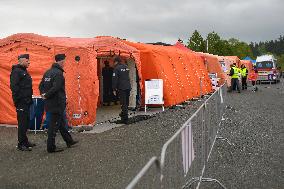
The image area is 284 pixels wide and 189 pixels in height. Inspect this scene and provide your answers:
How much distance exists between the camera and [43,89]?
8727mm

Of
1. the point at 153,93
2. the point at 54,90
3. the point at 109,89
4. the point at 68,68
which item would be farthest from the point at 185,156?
the point at 109,89

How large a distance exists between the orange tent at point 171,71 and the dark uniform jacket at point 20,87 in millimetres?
8956

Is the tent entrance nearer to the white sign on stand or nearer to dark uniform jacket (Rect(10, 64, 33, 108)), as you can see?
the white sign on stand

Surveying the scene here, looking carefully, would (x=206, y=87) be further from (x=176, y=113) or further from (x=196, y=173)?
(x=196, y=173)

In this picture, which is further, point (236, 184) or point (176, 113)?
point (176, 113)

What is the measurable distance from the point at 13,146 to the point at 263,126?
23.4 ft

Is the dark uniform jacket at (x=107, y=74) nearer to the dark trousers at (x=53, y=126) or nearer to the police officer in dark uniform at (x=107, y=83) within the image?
the police officer in dark uniform at (x=107, y=83)

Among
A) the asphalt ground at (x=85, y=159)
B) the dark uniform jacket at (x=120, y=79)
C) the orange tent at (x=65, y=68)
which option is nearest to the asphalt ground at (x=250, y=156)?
the asphalt ground at (x=85, y=159)

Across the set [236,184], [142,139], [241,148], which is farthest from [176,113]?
[236,184]

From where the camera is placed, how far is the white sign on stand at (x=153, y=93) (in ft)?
55.0

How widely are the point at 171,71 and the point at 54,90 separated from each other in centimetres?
1105

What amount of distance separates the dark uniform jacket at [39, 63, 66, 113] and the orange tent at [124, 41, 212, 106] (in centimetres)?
903

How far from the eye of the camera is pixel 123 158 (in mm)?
8164

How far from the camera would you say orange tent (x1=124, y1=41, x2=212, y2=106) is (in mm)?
17672
